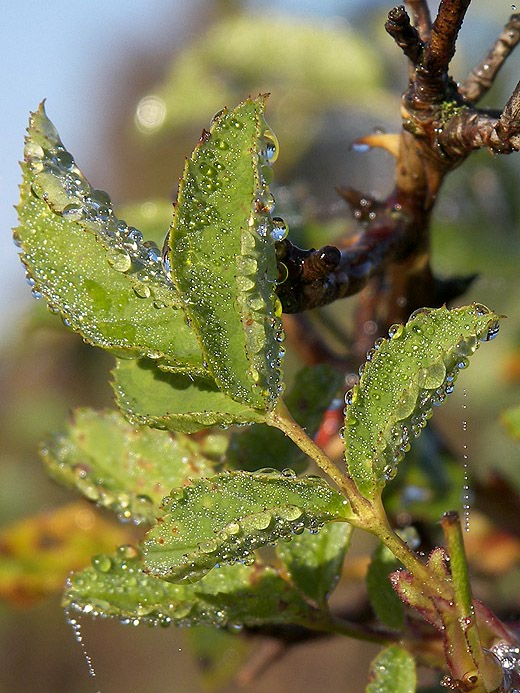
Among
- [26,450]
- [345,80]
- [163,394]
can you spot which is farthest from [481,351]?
[26,450]

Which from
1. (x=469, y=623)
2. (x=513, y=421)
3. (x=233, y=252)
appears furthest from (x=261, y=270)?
(x=513, y=421)

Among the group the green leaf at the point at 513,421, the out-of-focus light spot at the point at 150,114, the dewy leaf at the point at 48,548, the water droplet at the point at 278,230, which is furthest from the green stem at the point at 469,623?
the out-of-focus light spot at the point at 150,114

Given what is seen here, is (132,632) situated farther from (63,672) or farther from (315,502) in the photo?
(315,502)

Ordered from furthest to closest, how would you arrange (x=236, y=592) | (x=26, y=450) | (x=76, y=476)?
(x=26, y=450), (x=76, y=476), (x=236, y=592)

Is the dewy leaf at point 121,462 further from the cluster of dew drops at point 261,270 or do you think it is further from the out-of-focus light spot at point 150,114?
the out-of-focus light spot at point 150,114

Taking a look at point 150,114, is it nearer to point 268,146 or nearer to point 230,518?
point 268,146

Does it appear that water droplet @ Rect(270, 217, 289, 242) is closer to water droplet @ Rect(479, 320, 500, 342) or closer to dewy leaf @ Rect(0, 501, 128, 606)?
water droplet @ Rect(479, 320, 500, 342)
